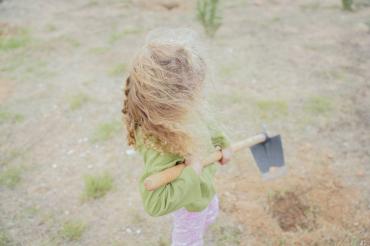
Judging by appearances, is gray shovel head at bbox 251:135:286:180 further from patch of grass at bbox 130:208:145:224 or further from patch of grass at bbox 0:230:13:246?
patch of grass at bbox 0:230:13:246

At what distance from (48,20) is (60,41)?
99 centimetres

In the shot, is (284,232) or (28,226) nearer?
(284,232)

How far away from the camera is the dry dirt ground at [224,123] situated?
2.37m

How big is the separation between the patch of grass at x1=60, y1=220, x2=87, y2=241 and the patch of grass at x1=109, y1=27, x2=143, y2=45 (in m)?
3.03

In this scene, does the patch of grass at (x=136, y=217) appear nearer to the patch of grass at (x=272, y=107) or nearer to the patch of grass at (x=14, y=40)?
the patch of grass at (x=272, y=107)

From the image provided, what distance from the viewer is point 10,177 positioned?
2785mm

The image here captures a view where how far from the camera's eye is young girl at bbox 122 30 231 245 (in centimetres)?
129

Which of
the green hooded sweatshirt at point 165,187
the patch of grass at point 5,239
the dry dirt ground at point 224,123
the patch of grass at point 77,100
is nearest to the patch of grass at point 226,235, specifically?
the dry dirt ground at point 224,123

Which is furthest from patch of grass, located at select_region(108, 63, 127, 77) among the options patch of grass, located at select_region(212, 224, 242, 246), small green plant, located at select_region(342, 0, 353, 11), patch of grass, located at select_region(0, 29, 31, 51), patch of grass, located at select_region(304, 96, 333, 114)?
small green plant, located at select_region(342, 0, 353, 11)

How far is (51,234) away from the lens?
7.73ft

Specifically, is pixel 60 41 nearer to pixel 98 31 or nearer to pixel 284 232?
pixel 98 31

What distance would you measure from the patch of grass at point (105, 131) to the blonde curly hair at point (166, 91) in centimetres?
182

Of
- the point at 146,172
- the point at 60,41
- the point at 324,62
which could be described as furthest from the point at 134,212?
the point at 60,41

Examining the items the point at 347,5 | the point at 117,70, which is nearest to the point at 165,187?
the point at 117,70
